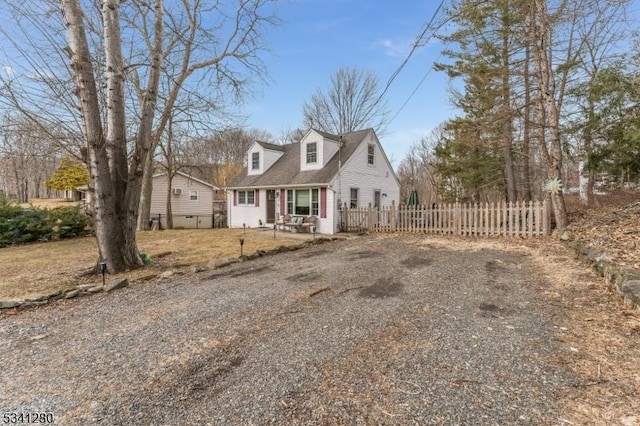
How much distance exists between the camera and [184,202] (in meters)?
21.8

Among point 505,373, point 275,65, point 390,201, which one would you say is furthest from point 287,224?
point 505,373

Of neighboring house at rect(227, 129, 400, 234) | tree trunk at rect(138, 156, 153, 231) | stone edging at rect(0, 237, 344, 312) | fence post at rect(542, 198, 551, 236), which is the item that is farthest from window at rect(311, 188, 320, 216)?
tree trunk at rect(138, 156, 153, 231)

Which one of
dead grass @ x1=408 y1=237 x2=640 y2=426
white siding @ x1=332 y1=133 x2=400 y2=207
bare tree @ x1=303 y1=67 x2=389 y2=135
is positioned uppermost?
bare tree @ x1=303 y1=67 x2=389 y2=135

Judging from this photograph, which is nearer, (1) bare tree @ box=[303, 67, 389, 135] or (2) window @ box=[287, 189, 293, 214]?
(2) window @ box=[287, 189, 293, 214]

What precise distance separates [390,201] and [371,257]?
1035 cm

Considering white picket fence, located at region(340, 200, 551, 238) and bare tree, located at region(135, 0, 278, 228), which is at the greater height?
bare tree, located at region(135, 0, 278, 228)

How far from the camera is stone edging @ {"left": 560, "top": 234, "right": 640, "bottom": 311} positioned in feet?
11.8

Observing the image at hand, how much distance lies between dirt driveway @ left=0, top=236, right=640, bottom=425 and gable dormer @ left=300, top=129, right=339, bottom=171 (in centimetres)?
1066

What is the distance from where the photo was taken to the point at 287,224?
14.6 metres

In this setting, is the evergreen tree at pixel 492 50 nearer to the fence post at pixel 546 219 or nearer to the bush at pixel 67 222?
the fence post at pixel 546 219

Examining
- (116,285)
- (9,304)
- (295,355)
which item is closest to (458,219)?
(295,355)

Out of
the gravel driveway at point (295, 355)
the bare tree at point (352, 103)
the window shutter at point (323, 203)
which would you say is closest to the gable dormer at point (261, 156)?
the window shutter at point (323, 203)

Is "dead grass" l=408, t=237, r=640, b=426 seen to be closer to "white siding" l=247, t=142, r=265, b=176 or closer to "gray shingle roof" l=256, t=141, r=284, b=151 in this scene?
"white siding" l=247, t=142, r=265, b=176

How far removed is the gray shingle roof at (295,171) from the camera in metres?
14.5
